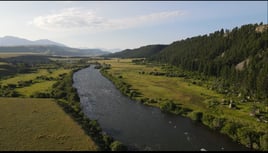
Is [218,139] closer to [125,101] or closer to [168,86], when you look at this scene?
[125,101]

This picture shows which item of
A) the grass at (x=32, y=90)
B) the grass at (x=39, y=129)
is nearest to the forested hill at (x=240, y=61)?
the grass at (x=39, y=129)

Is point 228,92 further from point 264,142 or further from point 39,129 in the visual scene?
point 39,129

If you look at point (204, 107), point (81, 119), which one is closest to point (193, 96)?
point (204, 107)

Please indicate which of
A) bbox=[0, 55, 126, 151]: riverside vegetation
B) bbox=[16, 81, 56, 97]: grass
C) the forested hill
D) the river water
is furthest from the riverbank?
bbox=[16, 81, 56, 97]: grass

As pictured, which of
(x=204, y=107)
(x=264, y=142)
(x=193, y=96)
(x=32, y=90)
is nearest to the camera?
(x=264, y=142)

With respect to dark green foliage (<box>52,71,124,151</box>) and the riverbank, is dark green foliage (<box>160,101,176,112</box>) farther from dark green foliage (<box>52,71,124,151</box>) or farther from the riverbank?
dark green foliage (<box>52,71,124,151</box>)
